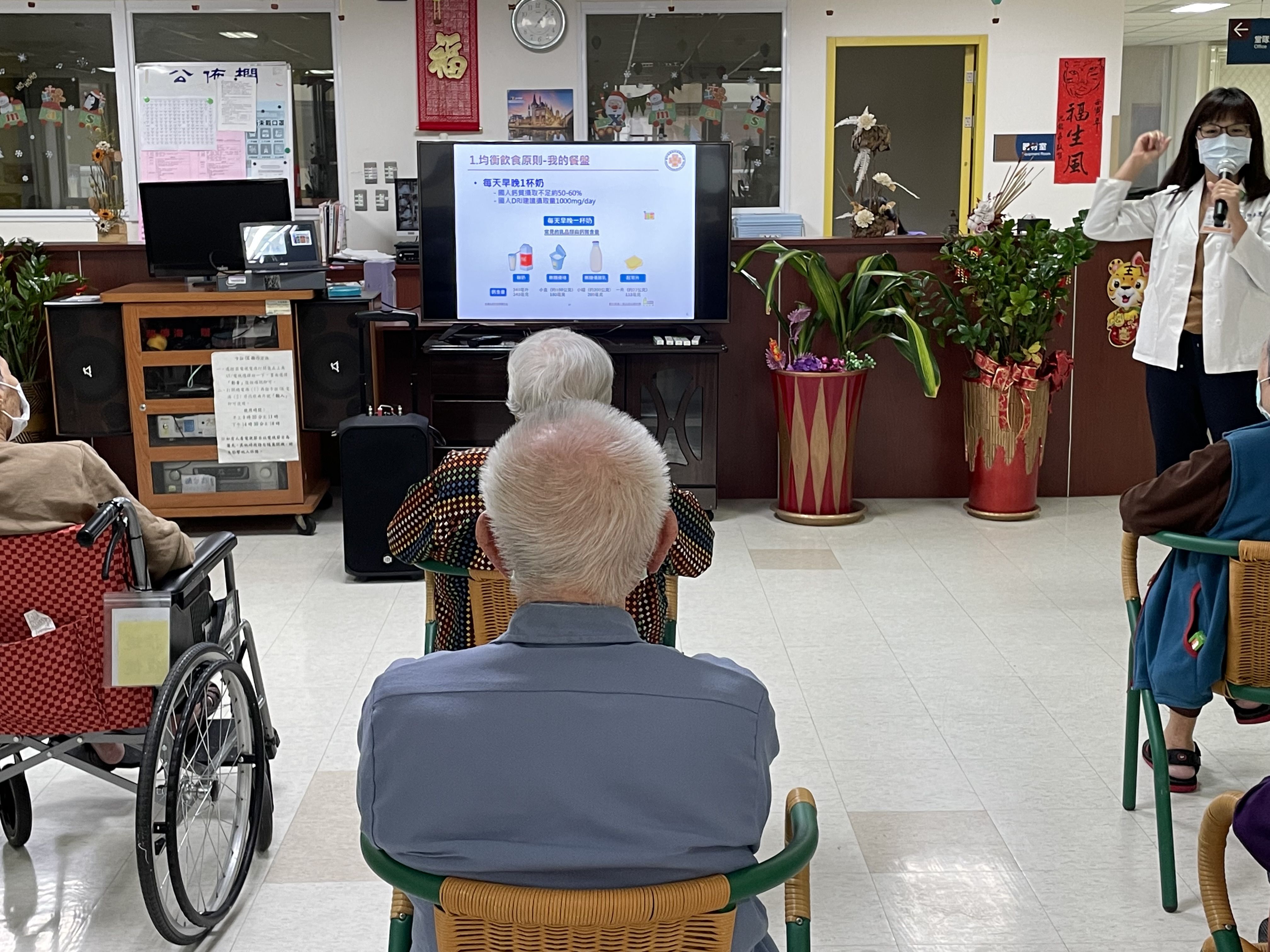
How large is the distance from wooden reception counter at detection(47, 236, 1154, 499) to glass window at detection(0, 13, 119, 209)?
3214 millimetres

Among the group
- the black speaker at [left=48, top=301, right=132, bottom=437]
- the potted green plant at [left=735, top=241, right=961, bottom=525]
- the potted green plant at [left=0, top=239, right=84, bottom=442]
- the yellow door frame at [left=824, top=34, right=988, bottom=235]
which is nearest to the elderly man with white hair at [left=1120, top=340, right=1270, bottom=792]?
the potted green plant at [left=735, top=241, right=961, bottom=525]

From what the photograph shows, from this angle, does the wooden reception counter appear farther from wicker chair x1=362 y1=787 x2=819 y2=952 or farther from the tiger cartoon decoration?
wicker chair x1=362 y1=787 x2=819 y2=952

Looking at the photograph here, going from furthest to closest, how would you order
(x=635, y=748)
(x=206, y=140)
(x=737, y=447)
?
1. (x=206, y=140)
2. (x=737, y=447)
3. (x=635, y=748)

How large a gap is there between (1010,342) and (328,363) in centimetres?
267

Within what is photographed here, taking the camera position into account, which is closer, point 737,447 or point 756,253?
point 756,253

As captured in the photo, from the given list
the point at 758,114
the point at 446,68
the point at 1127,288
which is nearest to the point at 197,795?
the point at 1127,288

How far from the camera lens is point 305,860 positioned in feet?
8.91

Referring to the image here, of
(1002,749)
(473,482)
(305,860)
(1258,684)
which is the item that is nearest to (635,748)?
(473,482)

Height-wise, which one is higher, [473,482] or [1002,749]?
[473,482]

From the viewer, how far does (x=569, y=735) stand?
1237 millimetres

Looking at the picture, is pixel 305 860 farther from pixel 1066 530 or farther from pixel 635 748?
pixel 1066 530

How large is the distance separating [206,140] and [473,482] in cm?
664

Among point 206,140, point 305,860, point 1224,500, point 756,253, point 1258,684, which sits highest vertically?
point 206,140

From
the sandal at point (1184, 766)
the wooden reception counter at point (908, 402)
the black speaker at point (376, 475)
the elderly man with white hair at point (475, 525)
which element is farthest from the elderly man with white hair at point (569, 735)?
the wooden reception counter at point (908, 402)
